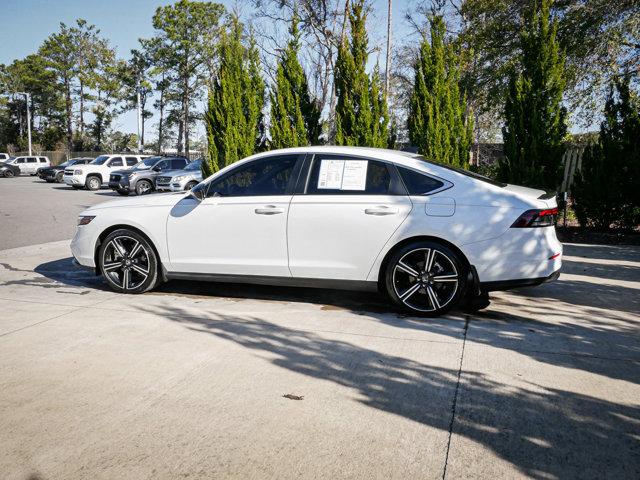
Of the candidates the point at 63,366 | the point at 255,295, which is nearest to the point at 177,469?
the point at 63,366

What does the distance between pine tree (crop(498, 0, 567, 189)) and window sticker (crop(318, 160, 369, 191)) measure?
620 centimetres

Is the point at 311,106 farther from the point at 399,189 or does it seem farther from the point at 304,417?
the point at 304,417

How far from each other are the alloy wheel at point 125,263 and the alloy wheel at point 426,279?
2.81 m

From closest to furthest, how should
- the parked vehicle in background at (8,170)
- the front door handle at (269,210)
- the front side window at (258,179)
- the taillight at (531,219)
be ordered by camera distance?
the taillight at (531,219)
the front door handle at (269,210)
the front side window at (258,179)
the parked vehicle in background at (8,170)

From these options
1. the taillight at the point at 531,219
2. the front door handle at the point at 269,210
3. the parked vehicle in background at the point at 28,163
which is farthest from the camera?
the parked vehicle in background at the point at 28,163

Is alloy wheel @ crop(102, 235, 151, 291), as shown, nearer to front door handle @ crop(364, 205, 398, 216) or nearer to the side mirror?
the side mirror

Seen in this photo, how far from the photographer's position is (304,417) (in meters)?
3.02

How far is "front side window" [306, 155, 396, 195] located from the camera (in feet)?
16.8

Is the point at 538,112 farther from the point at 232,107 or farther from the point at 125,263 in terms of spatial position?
the point at 125,263

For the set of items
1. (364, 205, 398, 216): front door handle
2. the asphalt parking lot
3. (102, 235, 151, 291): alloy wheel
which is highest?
(364, 205, 398, 216): front door handle

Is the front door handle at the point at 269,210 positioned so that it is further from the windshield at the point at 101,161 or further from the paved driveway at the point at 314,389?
the windshield at the point at 101,161

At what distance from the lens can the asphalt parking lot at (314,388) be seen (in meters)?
2.59

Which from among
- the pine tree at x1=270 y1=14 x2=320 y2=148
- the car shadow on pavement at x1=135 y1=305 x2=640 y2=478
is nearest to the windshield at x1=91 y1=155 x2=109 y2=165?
the pine tree at x1=270 y1=14 x2=320 y2=148

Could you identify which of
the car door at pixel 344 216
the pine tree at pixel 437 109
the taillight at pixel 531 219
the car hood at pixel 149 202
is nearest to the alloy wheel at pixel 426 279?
the car door at pixel 344 216
